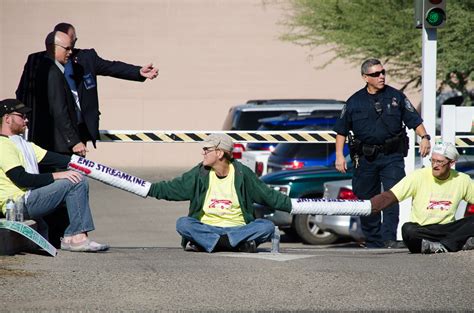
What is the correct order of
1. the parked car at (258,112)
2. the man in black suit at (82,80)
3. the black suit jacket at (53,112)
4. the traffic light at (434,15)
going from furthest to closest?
the parked car at (258,112)
the traffic light at (434,15)
the man in black suit at (82,80)
the black suit jacket at (53,112)

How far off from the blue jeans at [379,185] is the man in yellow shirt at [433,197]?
0.77 meters

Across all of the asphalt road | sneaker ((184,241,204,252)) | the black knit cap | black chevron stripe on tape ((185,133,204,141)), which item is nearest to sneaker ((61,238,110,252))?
the asphalt road

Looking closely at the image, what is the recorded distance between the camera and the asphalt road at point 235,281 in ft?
28.1

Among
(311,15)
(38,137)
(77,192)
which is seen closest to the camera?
(77,192)

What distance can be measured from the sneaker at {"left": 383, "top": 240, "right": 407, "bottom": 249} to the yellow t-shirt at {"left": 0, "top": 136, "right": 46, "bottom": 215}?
342cm

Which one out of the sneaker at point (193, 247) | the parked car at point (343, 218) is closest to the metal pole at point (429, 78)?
the parked car at point (343, 218)

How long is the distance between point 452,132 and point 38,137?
4.06 m

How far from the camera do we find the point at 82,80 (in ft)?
39.4

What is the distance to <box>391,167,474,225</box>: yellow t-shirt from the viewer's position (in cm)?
1157

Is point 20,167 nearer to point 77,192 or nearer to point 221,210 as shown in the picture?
point 77,192

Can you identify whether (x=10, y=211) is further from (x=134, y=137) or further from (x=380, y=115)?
(x=380, y=115)

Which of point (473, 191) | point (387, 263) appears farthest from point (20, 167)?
point (473, 191)

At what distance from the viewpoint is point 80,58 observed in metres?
12.1

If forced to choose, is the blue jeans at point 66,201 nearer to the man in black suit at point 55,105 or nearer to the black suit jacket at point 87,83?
the man in black suit at point 55,105
